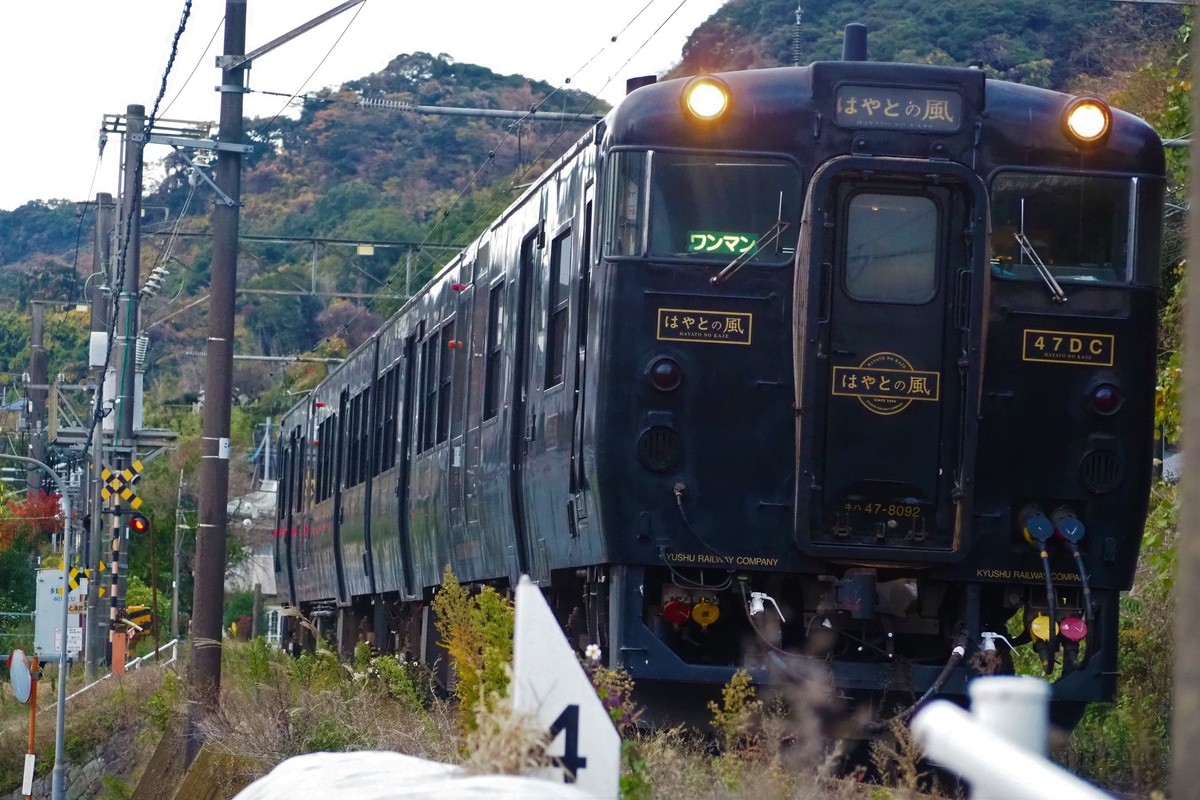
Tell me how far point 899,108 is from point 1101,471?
204 centimetres

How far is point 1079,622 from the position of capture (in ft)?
27.6

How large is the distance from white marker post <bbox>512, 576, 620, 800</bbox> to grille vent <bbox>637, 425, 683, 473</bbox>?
4256 mm

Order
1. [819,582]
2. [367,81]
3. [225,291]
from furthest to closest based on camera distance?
[367,81], [225,291], [819,582]

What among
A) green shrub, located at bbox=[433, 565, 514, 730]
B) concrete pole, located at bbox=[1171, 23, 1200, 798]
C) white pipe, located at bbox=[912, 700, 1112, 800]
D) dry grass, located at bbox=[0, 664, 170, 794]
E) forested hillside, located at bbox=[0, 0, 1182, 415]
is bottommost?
dry grass, located at bbox=[0, 664, 170, 794]

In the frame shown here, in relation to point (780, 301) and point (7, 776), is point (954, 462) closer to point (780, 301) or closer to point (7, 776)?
point (780, 301)

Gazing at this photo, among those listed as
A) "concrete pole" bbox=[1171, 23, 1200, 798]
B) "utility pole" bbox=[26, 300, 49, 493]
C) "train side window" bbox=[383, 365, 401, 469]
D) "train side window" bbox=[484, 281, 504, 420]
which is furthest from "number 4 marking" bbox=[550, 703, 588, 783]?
"utility pole" bbox=[26, 300, 49, 493]

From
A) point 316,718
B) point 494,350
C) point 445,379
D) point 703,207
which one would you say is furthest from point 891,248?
point 445,379

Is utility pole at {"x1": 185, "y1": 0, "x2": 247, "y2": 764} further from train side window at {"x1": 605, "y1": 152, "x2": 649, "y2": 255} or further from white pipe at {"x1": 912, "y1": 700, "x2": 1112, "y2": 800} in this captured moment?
white pipe at {"x1": 912, "y1": 700, "x2": 1112, "y2": 800}

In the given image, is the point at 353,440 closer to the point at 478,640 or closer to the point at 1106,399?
the point at 478,640

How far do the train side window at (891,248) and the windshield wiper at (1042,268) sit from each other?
47cm

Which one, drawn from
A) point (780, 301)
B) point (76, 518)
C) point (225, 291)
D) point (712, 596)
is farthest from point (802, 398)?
point (76, 518)

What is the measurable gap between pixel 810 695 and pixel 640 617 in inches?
35.5

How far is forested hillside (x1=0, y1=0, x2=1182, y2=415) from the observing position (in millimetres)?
45781

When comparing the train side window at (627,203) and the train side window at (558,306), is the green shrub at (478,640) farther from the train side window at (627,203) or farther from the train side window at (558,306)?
the train side window at (627,203)
